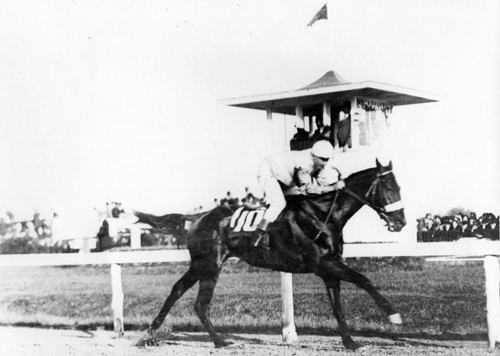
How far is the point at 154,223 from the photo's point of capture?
24.6 ft

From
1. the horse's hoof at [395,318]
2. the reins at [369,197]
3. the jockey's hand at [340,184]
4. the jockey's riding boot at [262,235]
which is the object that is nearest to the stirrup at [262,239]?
the jockey's riding boot at [262,235]

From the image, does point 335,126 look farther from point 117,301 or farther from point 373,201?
point 117,301

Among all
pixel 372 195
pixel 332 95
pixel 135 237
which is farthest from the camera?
pixel 135 237

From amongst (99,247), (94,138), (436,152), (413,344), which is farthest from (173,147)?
(413,344)

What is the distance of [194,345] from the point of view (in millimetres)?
7180

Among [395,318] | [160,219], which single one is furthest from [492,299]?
[160,219]

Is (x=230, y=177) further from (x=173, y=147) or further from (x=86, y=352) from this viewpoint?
(x=86, y=352)

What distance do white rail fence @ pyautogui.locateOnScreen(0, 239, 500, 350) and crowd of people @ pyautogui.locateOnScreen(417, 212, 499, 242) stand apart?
0.47m

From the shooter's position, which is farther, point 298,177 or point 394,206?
point 298,177

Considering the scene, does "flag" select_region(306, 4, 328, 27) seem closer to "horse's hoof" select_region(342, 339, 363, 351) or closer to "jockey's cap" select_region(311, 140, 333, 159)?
"jockey's cap" select_region(311, 140, 333, 159)

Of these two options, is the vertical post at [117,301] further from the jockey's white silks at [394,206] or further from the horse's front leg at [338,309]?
the jockey's white silks at [394,206]

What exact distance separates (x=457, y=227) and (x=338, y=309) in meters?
1.76

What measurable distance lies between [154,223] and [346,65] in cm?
249

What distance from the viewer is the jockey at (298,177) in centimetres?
670
